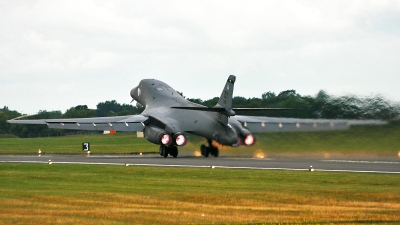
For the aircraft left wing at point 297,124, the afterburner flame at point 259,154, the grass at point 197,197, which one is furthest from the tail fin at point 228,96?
the grass at point 197,197

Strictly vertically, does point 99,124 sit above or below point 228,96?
below

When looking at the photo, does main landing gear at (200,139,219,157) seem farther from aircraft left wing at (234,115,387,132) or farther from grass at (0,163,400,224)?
grass at (0,163,400,224)

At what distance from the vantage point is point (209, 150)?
53281 mm

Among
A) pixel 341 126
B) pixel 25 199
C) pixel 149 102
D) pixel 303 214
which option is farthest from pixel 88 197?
pixel 149 102

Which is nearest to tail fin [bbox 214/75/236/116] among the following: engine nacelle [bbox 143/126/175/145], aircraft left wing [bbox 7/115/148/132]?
engine nacelle [bbox 143/126/175/145]

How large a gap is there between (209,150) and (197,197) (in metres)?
29.4

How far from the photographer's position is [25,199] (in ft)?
75.3

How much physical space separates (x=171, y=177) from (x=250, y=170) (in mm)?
5078

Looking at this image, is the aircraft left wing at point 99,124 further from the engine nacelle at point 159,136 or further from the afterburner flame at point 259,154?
the afterburner flame at point 259,154

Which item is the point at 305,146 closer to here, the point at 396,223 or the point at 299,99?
the point at 299,99

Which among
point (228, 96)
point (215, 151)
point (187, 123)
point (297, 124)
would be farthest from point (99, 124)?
point (297, 124)

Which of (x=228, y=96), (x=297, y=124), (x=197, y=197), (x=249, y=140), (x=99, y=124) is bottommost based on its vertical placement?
(x=197, y=197)

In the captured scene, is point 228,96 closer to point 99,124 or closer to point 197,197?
point 99,124

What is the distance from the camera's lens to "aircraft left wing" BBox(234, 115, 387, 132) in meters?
41.0
